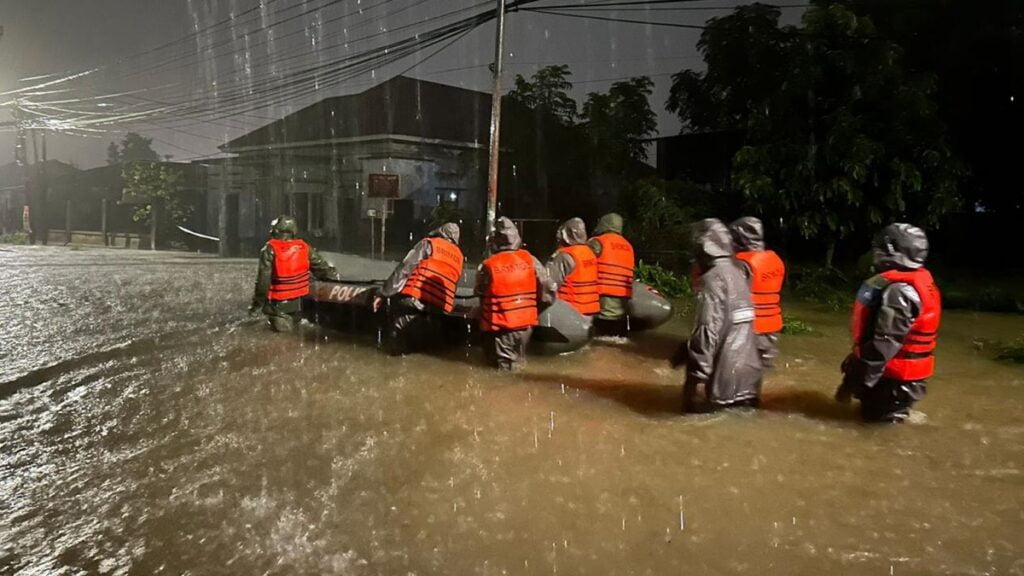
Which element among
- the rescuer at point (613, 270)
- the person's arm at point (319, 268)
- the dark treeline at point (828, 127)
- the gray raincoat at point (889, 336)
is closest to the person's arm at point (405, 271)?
the rescuer at point (613, 270)

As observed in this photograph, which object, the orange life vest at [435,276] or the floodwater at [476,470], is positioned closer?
the floodwater at [476,470]

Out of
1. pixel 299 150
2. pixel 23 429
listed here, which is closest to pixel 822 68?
pixel 23 429

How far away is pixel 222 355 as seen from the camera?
745cm

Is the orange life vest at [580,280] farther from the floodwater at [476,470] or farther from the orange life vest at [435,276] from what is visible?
the orange life vest at [435,276]

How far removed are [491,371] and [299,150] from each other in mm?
20284

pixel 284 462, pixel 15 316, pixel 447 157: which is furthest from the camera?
pixel 447 157

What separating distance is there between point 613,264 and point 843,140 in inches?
290

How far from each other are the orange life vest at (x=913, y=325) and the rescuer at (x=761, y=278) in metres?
1.38

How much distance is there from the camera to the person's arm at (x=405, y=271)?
6.89m

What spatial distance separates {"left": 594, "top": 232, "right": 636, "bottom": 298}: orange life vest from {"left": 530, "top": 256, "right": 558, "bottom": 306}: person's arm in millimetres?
1287

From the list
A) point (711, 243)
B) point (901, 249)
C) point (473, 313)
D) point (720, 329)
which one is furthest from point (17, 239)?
point (901, 249)

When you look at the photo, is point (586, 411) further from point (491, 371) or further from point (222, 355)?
point (222, 355)

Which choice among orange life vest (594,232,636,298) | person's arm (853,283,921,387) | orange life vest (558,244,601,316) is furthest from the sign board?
person's arm (853,283,921,387)

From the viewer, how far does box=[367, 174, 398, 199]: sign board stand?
15.9 metres
